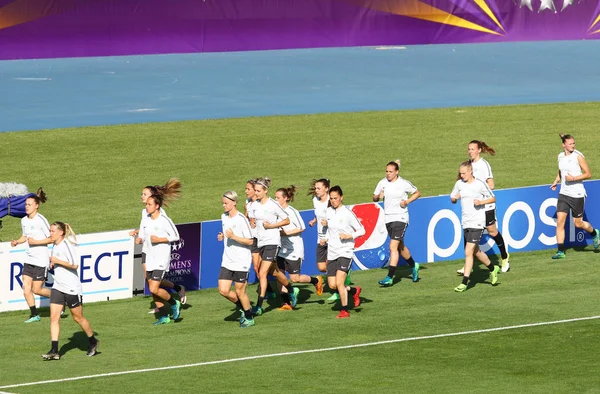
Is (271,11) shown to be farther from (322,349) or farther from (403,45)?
(322,349)

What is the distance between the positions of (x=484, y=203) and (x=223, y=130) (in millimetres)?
15511

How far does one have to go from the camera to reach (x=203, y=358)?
603 inches

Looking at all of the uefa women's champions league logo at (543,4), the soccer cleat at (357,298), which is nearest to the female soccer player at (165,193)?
the soccer cleat at (357,298)

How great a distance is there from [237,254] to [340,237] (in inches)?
60.8

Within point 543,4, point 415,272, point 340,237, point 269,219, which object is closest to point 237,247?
point 269,219

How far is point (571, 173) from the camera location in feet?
69.4

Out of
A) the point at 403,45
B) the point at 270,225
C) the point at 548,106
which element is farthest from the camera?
the point at 403,45

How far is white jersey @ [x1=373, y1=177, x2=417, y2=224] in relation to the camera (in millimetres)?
19469

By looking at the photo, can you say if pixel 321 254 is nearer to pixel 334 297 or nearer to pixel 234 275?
pixel 334 297

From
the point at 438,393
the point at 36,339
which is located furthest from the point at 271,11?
the point at 438,393

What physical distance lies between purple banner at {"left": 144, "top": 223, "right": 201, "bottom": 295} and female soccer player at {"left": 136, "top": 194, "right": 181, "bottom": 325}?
2.00 metres

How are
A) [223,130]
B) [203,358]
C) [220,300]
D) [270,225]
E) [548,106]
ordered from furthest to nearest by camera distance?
1. [548,106]
2. [223,130]
3. [220,300]
4. [270,225]
5. [203,358]

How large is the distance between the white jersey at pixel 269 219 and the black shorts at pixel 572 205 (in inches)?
244

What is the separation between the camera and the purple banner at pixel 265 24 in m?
37.1
